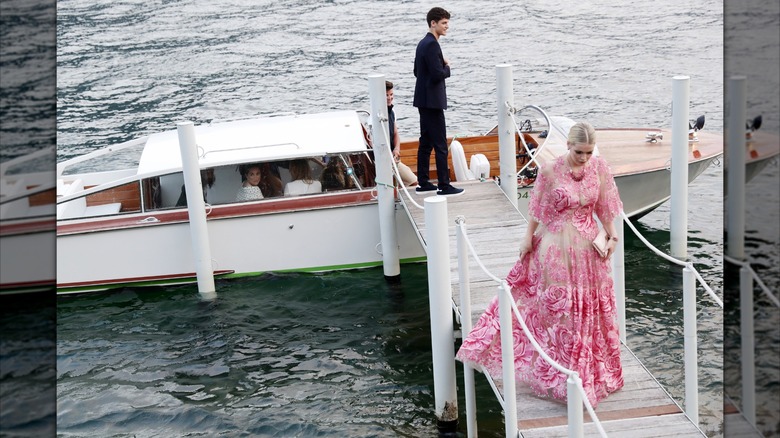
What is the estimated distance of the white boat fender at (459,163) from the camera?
12.2 m

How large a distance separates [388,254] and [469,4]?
57.5ft

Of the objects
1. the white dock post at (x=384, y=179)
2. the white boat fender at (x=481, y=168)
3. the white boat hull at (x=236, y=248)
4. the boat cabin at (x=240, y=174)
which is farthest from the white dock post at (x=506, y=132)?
the boat cabin at (x=240, y=174)

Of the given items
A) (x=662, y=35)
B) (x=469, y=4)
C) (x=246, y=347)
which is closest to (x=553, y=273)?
(x=246, y=347)

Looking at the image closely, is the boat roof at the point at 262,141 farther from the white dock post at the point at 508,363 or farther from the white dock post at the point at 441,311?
the white dock post at the point at 508,363

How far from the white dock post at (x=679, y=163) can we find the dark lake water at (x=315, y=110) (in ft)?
1.78

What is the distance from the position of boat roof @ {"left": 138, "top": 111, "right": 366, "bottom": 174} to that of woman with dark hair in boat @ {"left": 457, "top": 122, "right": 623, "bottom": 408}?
19.5 ft

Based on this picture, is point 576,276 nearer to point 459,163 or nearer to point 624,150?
point 459,163

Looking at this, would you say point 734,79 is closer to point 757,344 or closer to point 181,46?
point 757,344

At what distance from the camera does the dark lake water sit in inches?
368

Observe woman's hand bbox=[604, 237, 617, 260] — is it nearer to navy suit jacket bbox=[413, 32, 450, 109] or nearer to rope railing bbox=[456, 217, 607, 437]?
rope railing bbox=[456, 217, 607, 437]

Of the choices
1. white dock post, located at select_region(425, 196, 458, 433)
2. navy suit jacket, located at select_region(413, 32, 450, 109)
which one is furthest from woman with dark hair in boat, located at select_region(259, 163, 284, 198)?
white dock post, located at select_region(425, 196, 458, 433)

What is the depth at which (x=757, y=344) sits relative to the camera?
947 millimetres

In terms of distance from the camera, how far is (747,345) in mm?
946

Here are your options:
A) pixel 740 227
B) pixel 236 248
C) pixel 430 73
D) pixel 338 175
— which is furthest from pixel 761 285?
pixel 236 248
